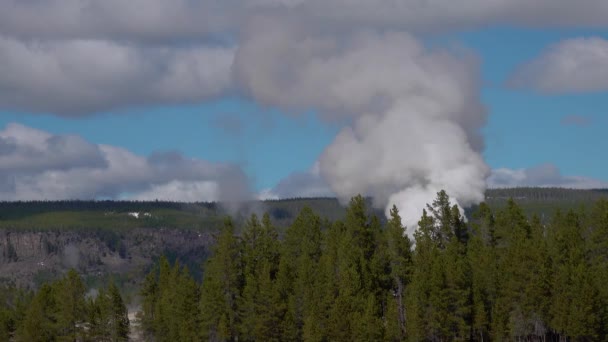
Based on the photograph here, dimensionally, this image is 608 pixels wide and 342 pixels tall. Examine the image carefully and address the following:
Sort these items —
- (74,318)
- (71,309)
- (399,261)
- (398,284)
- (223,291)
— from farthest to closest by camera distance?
(71,309) → (74,318) → (223,291) → (398,284) → (399,261)

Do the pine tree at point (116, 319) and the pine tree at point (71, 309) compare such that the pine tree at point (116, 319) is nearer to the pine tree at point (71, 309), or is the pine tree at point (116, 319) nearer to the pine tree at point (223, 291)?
the pine tree at point (71, 309)

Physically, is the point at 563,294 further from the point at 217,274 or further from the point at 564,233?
the point at 217,274

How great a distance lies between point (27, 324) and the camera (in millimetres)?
162750

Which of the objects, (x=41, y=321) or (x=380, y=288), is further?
(x=41, y=321)

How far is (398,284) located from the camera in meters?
140

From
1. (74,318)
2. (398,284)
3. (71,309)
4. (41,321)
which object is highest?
(398,284)

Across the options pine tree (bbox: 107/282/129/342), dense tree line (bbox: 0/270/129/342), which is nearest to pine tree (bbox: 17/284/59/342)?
dense tree line (bbox: 0/270/129/342)

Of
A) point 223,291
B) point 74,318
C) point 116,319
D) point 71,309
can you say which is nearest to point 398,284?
point 223,291

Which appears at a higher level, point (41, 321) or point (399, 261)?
point (399, 261)

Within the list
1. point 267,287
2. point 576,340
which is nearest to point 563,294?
point 576,340

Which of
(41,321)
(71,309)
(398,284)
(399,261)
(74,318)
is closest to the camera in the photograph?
(399,261)

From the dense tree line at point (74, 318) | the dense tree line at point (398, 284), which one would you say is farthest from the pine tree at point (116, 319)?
the dense tree line at point (398, 284)

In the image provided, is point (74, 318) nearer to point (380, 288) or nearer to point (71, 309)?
point (71, 309)

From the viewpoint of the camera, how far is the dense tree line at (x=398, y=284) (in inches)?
4845
